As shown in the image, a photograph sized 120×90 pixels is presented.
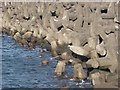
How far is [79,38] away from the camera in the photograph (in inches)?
1135

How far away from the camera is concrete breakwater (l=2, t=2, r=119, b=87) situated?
23828 mm

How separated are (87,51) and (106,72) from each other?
3.29 metres

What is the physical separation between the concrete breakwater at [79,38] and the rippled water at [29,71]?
659 millimetres

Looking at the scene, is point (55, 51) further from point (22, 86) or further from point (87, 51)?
point (22, 86)

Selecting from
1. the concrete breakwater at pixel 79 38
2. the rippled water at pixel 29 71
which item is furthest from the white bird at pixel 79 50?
the rippled water at pixel 29 71

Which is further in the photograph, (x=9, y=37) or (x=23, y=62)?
(x=9, y=37)

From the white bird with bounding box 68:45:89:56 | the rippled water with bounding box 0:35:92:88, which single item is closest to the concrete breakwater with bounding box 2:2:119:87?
the white bird with bounding box 68:45:89:56

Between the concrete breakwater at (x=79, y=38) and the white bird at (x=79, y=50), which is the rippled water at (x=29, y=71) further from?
the white bird at (x=79, y=50)

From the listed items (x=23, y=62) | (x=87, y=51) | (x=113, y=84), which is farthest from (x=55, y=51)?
(x=113, y=84)

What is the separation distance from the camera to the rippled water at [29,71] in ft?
78.2

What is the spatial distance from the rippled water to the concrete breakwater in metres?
0.66

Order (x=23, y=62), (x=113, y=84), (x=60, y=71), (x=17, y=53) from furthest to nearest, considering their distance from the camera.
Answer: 1. (x=17, y=53)
2. (x=23, y=62)
3. (x=60, y=71)
4. (x=113, y=84)

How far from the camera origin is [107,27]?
3083 cm

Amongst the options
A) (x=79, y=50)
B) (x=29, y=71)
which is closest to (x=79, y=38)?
(x=79, y=50)
